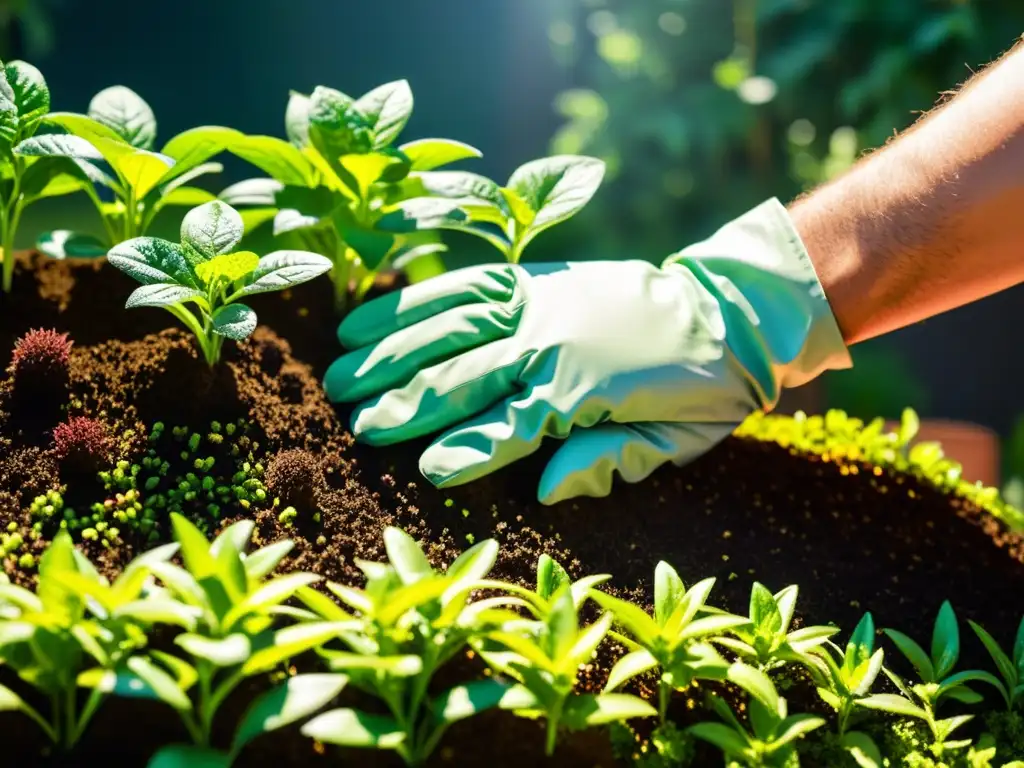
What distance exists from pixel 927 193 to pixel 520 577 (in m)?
0.69

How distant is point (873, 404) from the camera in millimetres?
2889

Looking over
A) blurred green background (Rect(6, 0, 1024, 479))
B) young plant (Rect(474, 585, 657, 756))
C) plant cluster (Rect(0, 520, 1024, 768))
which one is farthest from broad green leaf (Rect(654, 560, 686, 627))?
blurred green background (Rect(6, 0, 1024, 479))

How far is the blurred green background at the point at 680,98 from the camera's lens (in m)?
3.17

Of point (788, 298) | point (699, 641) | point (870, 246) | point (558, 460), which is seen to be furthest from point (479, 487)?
point (870, 246)

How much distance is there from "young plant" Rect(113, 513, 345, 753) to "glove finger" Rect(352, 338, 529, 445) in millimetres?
312

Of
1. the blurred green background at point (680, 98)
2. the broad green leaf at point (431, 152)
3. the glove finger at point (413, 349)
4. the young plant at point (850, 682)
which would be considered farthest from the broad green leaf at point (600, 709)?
the blurred green background at point (680, 98)

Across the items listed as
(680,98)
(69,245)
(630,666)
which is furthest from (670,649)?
(680,98)

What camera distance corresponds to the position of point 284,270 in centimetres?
91

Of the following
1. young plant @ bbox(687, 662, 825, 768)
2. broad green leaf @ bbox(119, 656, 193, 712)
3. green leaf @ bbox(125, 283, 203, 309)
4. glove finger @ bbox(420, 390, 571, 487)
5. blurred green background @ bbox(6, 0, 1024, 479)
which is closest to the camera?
broad green leaf @ bbox(119, 656, 193, 712)

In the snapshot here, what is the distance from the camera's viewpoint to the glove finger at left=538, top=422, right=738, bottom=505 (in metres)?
0.98

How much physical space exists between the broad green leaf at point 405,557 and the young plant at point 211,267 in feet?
0.93

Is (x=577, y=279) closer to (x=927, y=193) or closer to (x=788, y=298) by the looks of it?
(x=788, y=298)

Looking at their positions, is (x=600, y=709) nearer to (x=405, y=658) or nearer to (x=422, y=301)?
(x=405, y=658)

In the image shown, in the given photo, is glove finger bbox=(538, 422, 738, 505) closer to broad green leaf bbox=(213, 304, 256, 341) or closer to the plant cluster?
Answer: the plant cluster
